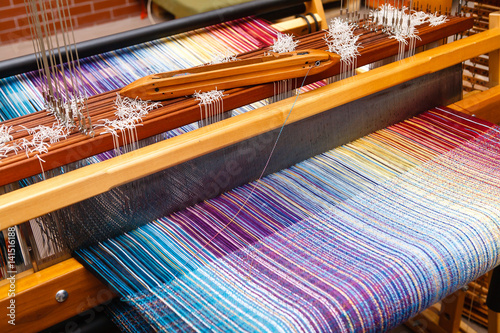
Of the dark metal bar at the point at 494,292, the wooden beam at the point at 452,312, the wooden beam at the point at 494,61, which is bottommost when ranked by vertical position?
the wooden beam at the point at 452,312

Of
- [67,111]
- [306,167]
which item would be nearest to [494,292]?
[306,167]

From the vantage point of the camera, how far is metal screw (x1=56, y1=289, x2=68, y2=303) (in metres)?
1.23

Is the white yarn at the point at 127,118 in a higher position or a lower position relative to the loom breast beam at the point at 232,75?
lower

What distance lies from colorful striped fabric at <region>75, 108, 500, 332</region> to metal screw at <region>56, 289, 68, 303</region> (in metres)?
0.08

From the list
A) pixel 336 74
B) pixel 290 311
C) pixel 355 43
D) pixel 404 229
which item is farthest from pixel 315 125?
pixel 290 311

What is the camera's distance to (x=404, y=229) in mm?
1271

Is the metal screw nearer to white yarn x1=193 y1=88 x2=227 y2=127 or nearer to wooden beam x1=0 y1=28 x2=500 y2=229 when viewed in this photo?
wooden beam x1=0 y1=28 x2=500 y2=229

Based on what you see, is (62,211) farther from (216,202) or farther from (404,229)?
(404,229)

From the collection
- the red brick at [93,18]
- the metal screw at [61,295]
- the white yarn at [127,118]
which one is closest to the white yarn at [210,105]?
the white yarn at [127,118]

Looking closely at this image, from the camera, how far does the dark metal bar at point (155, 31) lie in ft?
5.80

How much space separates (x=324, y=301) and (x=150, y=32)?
4.16ft

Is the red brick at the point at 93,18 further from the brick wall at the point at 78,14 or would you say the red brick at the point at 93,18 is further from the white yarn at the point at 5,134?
the white yarn at the point at 5,134

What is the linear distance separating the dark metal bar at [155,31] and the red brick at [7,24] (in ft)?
1.65

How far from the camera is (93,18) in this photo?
251 centimetres
